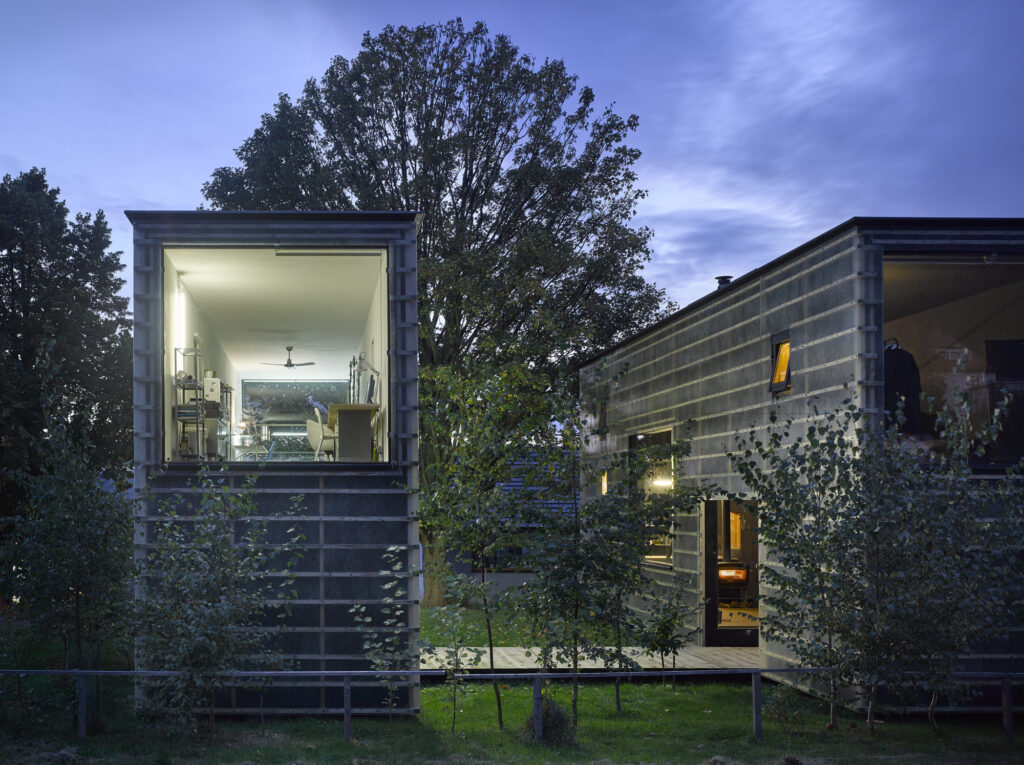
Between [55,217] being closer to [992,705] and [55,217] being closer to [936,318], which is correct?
[936,318]

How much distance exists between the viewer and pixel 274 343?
A: 1972cm

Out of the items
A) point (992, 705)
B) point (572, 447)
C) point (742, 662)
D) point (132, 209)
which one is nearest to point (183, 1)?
point (132, 209)

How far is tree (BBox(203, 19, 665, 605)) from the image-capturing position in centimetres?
2091

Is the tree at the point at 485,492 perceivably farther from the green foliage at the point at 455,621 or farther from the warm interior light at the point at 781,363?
the warm interior light at the point at 781,363

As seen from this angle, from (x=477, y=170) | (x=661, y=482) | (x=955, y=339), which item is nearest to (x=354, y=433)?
(x=661, y=482)

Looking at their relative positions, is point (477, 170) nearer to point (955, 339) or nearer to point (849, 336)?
point (955, 339)

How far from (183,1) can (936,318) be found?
35.3 ft

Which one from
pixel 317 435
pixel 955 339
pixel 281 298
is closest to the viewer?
pixel 955 339

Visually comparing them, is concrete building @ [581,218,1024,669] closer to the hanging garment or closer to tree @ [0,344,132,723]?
the hanging garment

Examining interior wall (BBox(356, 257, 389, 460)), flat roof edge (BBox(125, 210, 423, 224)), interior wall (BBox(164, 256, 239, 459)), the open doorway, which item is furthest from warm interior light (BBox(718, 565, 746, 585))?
interior wall (BBox(164, 256, 239, 459))

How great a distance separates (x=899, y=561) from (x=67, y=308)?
20.2 meters

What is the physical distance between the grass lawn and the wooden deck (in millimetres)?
1781

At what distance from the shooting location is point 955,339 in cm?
1063

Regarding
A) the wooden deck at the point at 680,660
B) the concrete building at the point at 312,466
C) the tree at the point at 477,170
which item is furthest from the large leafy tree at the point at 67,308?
the concrete building at the point at 312,466
